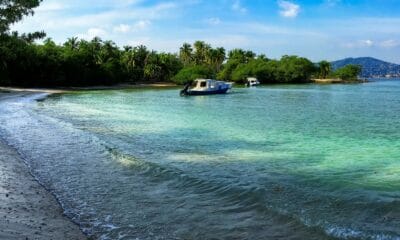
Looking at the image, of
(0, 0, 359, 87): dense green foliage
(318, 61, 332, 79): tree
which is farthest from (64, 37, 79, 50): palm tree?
(318, 61, 332, 79): tree

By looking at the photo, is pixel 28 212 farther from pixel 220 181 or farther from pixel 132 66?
pixel 132 66

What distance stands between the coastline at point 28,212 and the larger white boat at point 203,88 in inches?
2240

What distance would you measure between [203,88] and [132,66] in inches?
2525

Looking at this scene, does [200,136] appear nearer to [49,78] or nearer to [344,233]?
[344,233]

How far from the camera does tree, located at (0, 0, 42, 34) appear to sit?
589 inches

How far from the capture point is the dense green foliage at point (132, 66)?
305 ft

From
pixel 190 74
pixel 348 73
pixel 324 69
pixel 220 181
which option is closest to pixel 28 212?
pixel 220 181

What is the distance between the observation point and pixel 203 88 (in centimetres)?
7075

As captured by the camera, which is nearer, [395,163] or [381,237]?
[381,237]

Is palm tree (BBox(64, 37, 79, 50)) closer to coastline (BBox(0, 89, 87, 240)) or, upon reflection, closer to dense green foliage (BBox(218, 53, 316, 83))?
dense green foliage (BBox(218, 53, 316, 83))

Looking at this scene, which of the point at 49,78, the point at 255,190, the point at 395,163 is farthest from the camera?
the point at 49,78

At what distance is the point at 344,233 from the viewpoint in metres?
8.07

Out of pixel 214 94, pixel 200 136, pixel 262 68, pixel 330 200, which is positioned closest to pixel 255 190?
pixel 330 200

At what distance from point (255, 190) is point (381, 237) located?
3882 mm
